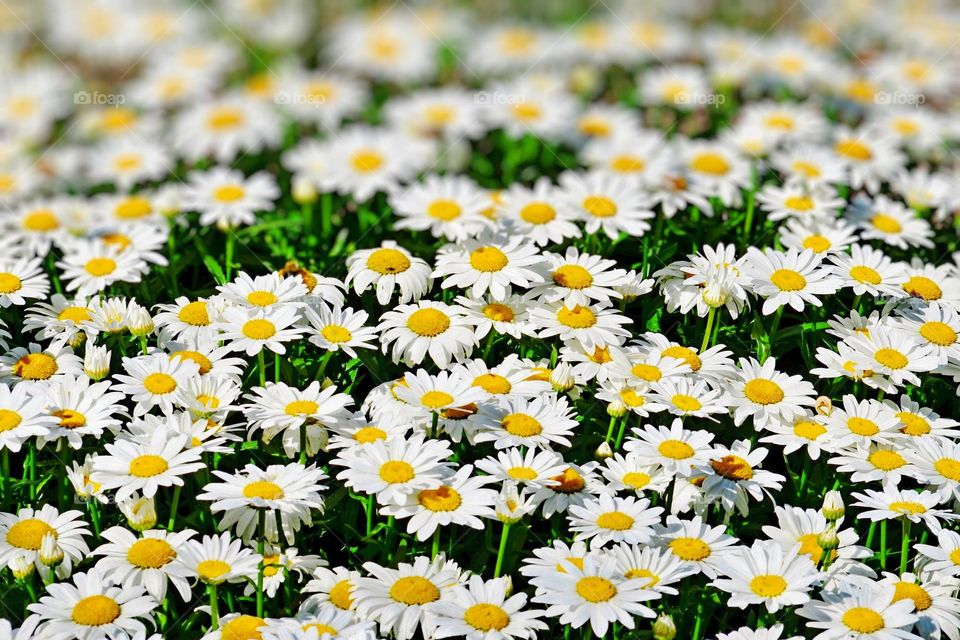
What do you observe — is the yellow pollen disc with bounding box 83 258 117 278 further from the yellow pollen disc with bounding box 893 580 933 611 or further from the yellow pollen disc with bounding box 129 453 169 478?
the yellow pollen disc with bounding box 893 580 933 611

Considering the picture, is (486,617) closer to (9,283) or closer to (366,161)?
(9,283)

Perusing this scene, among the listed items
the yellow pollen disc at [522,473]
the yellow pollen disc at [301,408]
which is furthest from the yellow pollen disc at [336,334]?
the yellow pollen disc at [522,473]

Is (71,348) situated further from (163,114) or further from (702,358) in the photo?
(163,114)

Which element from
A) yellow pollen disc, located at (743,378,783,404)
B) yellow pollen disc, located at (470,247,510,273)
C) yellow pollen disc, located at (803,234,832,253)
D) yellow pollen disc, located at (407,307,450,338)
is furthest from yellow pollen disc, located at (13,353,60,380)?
yellow pollen disc, located at (803,234,832,253)

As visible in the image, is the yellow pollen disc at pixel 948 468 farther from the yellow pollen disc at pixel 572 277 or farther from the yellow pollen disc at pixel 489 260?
the yellow pollen disc at pixel 489 260

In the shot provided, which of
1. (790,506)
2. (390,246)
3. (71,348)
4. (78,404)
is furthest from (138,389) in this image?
(790,506)
